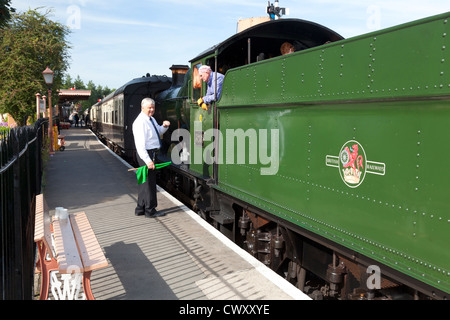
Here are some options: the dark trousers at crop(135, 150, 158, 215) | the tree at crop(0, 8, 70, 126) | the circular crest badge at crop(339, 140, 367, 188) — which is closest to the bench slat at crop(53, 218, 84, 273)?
the dark trousers at crop(135, 150, 158, 215)

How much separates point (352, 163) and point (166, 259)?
2.50 m

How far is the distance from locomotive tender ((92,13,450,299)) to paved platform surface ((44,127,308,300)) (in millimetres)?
514

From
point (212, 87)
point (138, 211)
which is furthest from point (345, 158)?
point (138, 211)

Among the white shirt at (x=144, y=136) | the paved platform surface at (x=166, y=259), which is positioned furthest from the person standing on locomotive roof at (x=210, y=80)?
the paved platform surface at (x=166, y=259)

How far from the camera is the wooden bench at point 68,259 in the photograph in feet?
10.9

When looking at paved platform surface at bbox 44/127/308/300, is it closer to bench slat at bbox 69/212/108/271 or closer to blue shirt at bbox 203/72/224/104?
bench slat at bbox 69/212/108/271

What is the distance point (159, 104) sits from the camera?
11.1 m

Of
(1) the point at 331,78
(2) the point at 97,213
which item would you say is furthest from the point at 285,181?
→ (2) the point at 97,213

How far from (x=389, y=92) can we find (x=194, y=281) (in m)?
2.57

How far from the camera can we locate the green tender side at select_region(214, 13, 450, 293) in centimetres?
254

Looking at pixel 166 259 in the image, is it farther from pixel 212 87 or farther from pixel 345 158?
pixel 212 87
